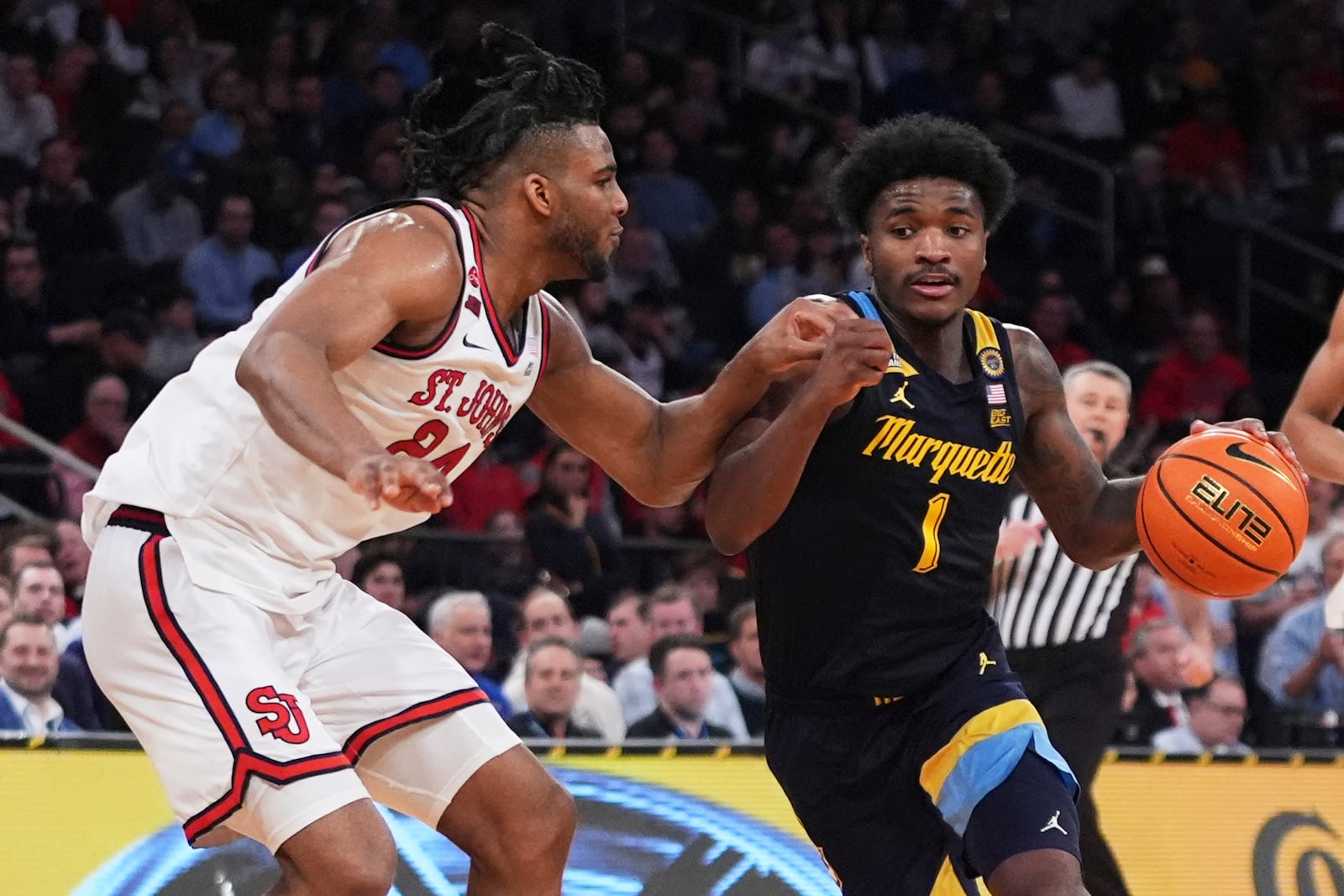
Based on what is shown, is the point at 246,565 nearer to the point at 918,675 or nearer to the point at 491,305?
the point at 491,305

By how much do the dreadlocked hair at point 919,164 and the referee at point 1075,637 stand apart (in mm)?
2001

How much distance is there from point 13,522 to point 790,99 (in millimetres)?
7177

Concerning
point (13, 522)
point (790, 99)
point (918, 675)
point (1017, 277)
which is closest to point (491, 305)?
point (918, 675)

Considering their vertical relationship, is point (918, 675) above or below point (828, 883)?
above

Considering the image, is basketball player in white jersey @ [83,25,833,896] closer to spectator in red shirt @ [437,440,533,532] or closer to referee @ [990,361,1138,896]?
referee @ [990,361,1138,896]

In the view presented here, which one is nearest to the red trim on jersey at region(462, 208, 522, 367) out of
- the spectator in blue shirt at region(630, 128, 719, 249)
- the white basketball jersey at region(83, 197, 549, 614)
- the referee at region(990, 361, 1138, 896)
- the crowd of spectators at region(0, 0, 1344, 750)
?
the white basketball jersey at region(83, 197, 549, 614)

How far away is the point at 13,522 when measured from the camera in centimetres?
878

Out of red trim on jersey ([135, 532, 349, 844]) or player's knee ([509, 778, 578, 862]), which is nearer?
red trim on jersey ([135, 532, 349, 844])

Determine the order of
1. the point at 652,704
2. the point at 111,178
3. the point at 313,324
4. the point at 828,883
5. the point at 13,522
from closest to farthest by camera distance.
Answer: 1. the point at 313,324
2. the point at 828,883
3. the point at 652,704
4. the point at 13,522
5. the point at 111,178

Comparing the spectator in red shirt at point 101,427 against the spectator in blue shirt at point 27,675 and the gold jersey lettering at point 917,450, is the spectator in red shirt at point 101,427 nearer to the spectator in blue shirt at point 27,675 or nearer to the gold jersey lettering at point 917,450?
the spectator in blue shirt at point 27,675

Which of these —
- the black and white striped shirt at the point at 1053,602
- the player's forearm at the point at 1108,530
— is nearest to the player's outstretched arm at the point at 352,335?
the player's forearm at the point at 1108,530

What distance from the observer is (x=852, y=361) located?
13.1 ft

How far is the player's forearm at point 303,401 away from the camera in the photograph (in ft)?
12.1

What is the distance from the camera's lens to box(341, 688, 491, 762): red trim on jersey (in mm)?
4211
